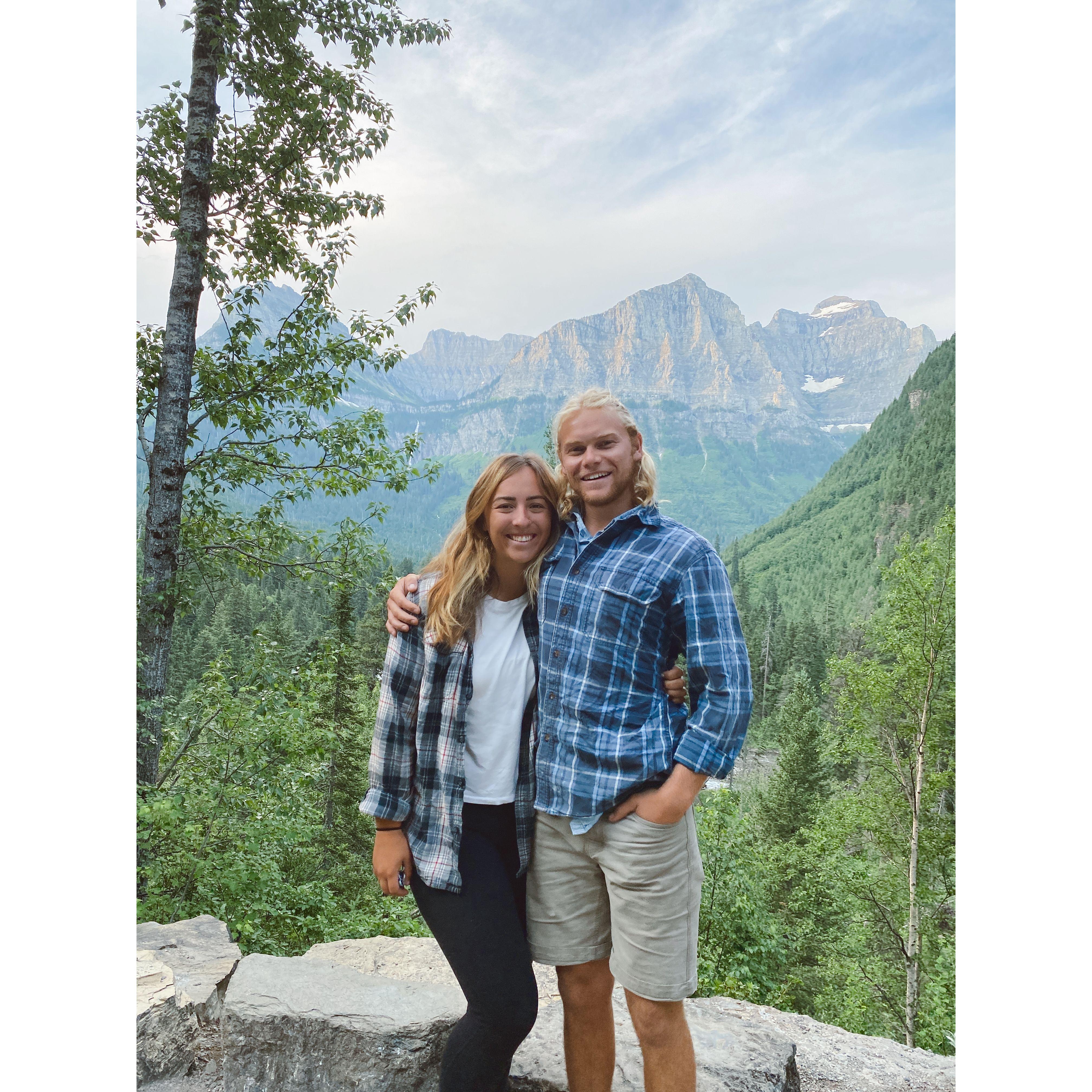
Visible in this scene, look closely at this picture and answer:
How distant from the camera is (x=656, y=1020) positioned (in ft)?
5.59

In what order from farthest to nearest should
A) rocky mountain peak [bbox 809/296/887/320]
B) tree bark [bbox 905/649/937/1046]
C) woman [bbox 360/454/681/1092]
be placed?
rocky mountain peak [bbox 809/296/887/320], tree bark [bbox 905/649/937/1046], woman [bbox 360/454/681/1092]

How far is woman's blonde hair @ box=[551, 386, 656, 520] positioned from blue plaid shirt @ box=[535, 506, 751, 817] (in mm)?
100

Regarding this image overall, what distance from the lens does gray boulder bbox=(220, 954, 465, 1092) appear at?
2.21 meters

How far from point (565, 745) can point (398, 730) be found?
0.43 meters

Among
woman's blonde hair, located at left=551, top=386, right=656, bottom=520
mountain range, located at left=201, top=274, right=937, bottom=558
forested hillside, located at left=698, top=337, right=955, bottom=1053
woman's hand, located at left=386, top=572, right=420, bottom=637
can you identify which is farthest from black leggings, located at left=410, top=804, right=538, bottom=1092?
mountain range, located at left=201, top=274, right=937, bottom=558

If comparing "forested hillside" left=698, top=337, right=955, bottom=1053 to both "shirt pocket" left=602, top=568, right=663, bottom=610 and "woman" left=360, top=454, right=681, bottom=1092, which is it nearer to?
"woman" left=360, top=454, right=681, bottom=1092

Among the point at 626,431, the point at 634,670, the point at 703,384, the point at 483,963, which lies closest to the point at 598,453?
the point at 626,431

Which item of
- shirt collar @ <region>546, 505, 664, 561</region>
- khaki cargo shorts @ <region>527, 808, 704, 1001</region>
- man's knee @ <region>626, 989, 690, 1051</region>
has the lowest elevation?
man's knee @ <region>626, 989, 690, 1051</region>

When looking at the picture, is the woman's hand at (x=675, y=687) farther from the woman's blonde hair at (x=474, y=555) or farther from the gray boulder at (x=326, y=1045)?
the gray boulder at (x=326, y=1045)

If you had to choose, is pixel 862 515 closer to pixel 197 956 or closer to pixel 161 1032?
pixel 197 956
